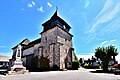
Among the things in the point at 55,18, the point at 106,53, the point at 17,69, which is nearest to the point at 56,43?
the point at 55,18

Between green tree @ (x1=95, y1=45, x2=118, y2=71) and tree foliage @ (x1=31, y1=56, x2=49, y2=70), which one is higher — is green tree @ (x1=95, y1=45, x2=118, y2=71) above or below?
above

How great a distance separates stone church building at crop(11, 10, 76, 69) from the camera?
35.0m

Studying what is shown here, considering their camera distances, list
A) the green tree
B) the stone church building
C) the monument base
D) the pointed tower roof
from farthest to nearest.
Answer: the pointed tower roof < the stone church building < the green tree < the monument base

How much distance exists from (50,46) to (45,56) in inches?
118

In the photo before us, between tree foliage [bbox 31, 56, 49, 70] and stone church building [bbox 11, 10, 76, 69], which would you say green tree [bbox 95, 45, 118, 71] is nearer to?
stone church building [bbox 11, 10, 76, 69]

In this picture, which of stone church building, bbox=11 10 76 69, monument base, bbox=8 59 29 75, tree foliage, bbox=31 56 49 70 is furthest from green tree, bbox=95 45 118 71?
monument base, bbox=8 59 29 75

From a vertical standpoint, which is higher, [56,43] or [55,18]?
Result: [55,18]

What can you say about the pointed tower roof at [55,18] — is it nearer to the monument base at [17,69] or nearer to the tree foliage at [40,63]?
the tree foliage at [40,63]

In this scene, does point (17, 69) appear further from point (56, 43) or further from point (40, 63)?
point (40, 63)

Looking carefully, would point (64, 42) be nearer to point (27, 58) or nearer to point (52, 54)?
point (52, 54)

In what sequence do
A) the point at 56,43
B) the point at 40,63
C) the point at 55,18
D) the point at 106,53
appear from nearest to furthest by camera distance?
1. the point at 106,53
2. the point at 56,43
3. the point at 40,63
4. the point at 55,18

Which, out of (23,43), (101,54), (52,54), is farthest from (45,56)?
(23,43)

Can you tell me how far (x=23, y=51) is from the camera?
164ft

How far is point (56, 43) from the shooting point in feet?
116
